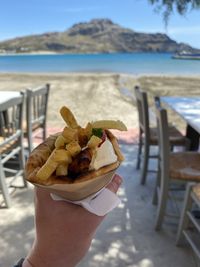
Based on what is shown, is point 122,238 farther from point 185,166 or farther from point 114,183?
point 114,183

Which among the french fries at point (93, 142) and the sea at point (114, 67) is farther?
the sea at point (114, 67)

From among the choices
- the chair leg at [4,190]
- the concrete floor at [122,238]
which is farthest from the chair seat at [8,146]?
the concrete floor at [122,238]

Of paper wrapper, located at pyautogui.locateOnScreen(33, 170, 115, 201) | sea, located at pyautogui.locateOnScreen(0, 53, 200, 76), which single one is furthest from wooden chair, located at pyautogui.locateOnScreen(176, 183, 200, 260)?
sea, located at pyautogui.locateOnScreen(0, 53, 200, 76)

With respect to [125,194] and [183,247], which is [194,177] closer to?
[183,247]

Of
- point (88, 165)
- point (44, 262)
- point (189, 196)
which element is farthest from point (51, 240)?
point (189, 196)

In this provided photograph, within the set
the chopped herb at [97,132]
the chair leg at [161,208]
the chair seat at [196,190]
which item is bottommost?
the chair leg at [161,208]

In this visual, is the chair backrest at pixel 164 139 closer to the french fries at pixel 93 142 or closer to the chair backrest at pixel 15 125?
the chair backrest at pixel 15 125
